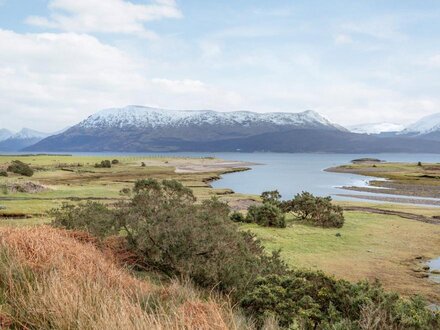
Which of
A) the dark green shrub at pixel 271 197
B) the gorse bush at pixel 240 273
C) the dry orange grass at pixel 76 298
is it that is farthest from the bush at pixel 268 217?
the dry orange grass at pixel 76 298

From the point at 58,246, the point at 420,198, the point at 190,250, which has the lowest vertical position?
the point at 420,198

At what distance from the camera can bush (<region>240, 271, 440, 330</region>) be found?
8.78 meters

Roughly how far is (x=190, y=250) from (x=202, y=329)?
8742 mm

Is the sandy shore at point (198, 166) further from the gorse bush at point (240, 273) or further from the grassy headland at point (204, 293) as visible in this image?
the gorse bush at point (240, 273)

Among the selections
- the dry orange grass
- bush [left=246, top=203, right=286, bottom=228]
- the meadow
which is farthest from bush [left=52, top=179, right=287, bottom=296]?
bush [left=246, top=203, right=286, bottom=228]

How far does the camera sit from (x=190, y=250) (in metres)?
13.9

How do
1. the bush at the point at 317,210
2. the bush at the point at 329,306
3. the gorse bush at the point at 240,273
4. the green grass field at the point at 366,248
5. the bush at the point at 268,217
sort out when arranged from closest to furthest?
the bush at the point at 329,306
the gorse bush at the point at 240,273
the green grass field at the point at 366,248
the bush at the point at 268,217
the bush at the point at 317,210

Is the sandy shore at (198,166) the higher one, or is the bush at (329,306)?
the bush at (329,306)

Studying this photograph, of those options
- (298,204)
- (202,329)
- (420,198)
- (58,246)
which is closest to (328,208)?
(298,204)

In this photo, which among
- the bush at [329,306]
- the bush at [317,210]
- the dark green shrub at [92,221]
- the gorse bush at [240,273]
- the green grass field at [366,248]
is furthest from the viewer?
the bush at [317,210]

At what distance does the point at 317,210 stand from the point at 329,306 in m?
27.3

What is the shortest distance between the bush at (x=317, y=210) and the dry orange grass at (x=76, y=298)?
27.7 m

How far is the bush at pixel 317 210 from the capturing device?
35469 millimetres

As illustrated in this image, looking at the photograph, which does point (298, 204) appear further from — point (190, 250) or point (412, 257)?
point (190, 250)
